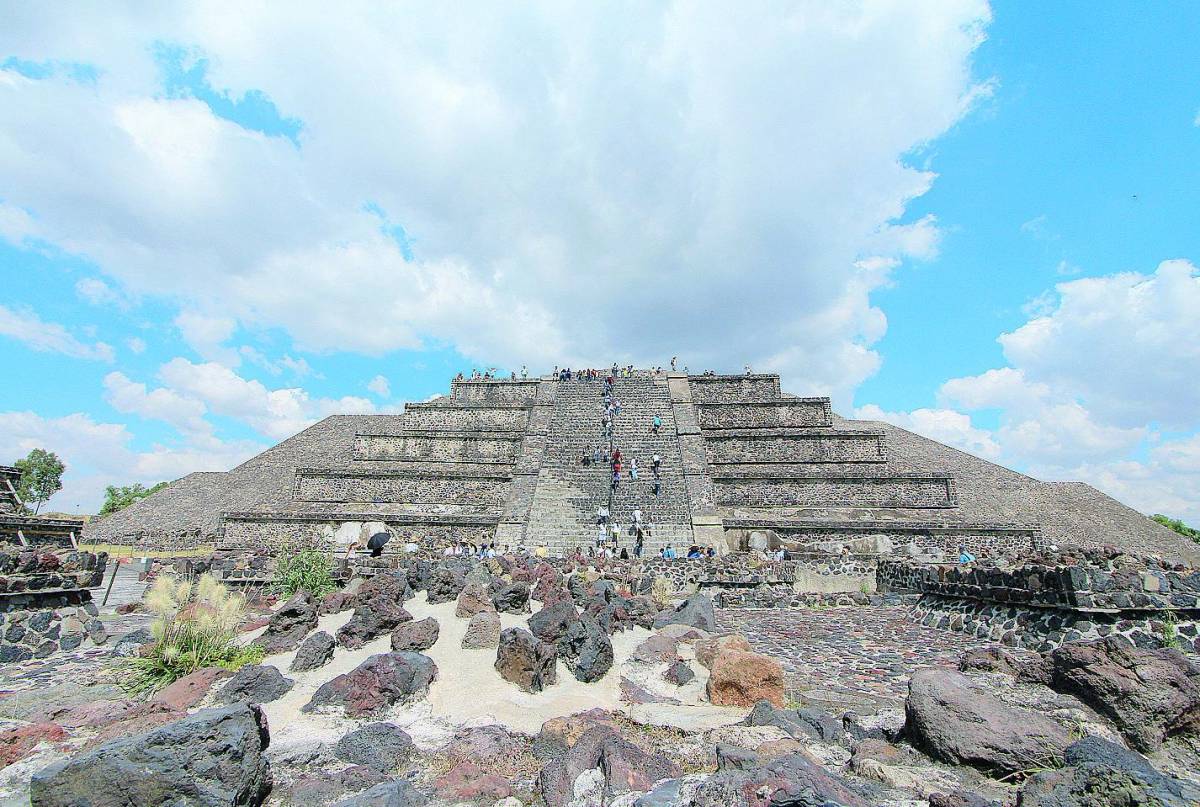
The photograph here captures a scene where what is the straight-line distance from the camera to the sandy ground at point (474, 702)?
4234mm

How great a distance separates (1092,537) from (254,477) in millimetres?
37875

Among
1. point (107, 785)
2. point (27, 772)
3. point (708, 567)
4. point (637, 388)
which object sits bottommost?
point (27, 772)

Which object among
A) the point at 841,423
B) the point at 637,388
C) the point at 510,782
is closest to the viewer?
the point at 510,782

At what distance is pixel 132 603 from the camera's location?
9906 millimetres

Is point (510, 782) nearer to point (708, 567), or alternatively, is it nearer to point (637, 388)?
point (708, 567)

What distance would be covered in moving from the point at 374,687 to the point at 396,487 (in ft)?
57.1

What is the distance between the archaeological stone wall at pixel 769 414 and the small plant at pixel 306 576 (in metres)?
17.8

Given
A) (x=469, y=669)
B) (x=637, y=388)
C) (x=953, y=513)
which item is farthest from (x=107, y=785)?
(x=637, y=388)

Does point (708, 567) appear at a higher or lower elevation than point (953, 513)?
lower

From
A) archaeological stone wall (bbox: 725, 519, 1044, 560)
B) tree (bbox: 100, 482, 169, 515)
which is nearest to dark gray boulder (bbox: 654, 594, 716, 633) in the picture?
archaeological stone wall (bbox: 725, 519, 1044, 560)

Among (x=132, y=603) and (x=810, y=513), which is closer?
(x=132, y=603)

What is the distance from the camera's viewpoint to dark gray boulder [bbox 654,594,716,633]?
8.65 m

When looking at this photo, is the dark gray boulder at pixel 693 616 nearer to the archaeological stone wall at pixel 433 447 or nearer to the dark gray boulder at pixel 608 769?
the dark gray boulder at pixel 608 769

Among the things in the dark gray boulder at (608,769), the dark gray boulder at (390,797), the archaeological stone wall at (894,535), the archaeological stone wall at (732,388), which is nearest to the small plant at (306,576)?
the dark gray boulder at (390,797)
